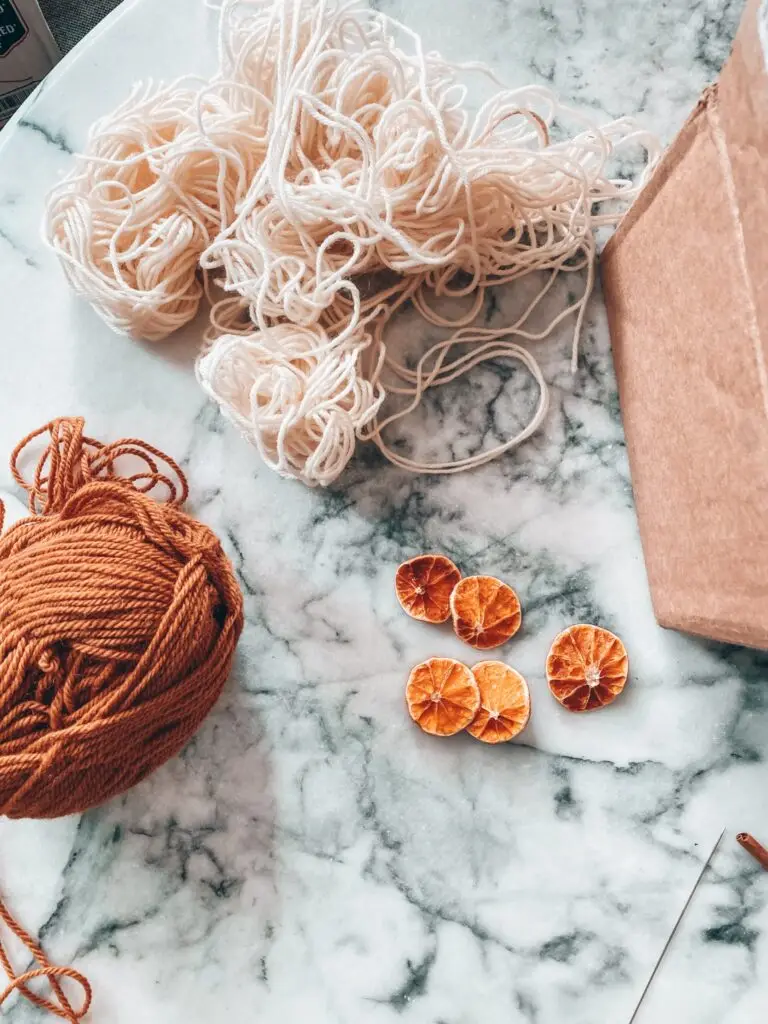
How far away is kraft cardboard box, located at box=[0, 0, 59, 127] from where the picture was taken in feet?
3.47

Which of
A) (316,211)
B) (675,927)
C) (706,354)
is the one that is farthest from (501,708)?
(316,211)

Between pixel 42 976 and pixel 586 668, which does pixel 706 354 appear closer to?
pixel 586 668

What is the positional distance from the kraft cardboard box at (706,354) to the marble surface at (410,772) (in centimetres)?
6

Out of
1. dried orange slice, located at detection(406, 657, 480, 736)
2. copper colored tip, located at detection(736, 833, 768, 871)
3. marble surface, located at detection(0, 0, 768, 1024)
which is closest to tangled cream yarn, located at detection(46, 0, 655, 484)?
marble surface, located at detection(0, 0, 768, 1024)

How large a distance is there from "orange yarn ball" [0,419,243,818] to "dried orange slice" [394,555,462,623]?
0.55 feet

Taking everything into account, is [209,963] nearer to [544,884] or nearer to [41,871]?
[41,871]

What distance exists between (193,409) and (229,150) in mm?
250

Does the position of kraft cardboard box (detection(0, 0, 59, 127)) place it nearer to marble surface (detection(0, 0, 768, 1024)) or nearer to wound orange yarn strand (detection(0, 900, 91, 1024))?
marble surface (detection(0, 0, 768, 1024))

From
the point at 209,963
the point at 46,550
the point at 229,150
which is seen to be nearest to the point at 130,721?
the point at 46,550

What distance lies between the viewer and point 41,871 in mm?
877

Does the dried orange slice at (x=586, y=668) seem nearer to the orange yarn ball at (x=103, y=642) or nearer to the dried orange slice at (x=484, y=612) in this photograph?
the dried orange slice at (x=484, y=612)

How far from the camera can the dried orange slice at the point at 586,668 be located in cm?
88

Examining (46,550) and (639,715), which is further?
(639,715)

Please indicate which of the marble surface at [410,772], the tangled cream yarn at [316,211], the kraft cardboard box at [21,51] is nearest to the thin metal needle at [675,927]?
the marble surface at [410,772]
